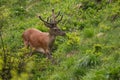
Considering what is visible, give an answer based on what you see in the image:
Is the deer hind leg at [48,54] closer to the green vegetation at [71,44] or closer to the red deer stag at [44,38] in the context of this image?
the red deer stag at [44,38]

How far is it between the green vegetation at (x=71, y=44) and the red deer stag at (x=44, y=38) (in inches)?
10.9

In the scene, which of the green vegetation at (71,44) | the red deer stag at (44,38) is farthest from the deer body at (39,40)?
the green vegetation at (71,44)

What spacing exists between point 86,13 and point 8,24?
404 cm

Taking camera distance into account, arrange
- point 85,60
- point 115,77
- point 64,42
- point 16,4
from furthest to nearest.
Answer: point 16,4, point 64,42, point 85,60, point 115,77

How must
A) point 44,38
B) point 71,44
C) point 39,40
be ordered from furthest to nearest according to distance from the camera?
point 39,40, point 44,38, point 71,44

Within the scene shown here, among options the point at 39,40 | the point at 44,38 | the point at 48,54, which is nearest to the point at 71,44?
the point at 48,54

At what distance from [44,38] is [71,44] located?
931 mm

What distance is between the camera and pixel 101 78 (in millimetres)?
8734

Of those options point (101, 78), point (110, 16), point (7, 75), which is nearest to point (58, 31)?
point (110, 16)

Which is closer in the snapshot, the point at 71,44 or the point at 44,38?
the point at 71,44

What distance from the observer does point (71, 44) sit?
1278 cm

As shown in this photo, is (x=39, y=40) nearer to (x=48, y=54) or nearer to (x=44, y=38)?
(x=44, y=38)

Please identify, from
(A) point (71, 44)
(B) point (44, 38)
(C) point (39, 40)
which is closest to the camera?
(A) point (71, 44)

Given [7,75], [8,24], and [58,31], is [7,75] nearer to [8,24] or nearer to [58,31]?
[58,31]
